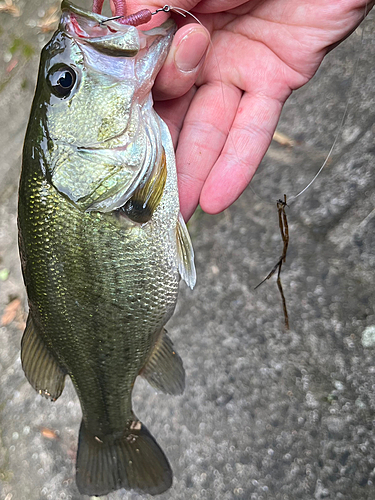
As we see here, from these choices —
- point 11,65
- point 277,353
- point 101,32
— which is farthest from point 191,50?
point 11,65

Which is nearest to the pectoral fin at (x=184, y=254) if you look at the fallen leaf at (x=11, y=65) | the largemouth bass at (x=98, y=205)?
the largemouth bass at (x=98, y=205)

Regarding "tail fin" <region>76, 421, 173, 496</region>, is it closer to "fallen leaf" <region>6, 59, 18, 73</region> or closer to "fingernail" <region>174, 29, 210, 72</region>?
"fingernail" <region>174, 29, 210, 72</region>

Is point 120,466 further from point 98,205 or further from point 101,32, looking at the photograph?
point 101,32

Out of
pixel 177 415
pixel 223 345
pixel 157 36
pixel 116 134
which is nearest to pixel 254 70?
pixel 157 36

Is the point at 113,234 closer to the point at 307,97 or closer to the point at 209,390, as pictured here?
the point at 209,390

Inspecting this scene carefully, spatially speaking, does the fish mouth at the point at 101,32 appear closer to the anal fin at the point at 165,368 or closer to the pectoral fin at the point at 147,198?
the pectoral fin at the point at 147,198

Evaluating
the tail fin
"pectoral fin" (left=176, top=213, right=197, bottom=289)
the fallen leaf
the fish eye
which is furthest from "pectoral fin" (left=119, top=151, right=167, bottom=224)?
the fallen leaf
